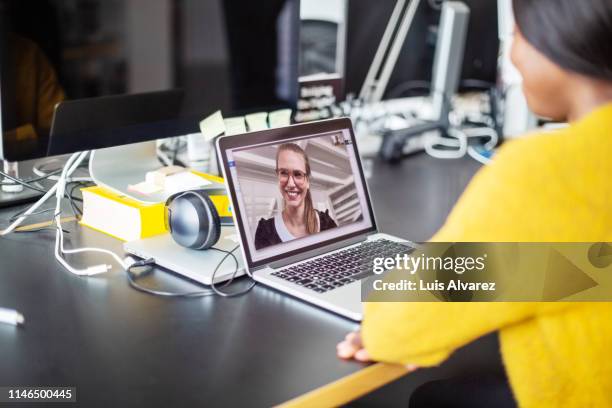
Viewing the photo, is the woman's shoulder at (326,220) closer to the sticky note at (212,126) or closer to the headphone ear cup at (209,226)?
the headphone ear cup at (209,226)

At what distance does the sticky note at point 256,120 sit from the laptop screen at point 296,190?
218mm

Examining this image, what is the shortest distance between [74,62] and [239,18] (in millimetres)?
386

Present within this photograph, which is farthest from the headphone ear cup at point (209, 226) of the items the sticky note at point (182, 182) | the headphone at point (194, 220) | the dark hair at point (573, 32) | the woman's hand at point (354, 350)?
the dark hair at point (573, 32)

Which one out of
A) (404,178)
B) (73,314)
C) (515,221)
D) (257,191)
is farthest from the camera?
(404,178)

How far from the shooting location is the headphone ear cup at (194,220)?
4.09 feet

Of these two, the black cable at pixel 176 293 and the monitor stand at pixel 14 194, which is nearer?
the black cable at pixel 176 293

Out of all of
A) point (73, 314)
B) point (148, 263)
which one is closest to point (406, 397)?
point (148, 263)

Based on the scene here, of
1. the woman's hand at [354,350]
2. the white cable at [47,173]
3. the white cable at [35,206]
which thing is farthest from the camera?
the white cable at [47,173]

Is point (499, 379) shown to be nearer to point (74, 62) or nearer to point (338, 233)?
point (338, 233)

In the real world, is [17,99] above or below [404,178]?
above

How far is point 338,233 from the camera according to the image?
134 centimetres

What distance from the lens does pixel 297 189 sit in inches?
50.9

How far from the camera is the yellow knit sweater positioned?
869mm

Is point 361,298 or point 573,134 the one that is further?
point 361,298
